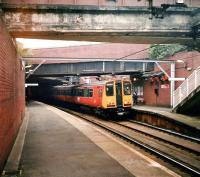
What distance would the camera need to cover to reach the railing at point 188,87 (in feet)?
64.3

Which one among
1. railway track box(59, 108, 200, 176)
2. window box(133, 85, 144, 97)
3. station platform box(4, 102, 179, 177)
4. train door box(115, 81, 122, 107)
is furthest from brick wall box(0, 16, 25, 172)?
window box(133, 85, 144, 97)

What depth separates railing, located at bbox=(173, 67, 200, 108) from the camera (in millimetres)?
19609

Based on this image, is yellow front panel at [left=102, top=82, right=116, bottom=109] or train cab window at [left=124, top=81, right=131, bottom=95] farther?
train cab window at [left=124, top=81, right=131, bottom=95]

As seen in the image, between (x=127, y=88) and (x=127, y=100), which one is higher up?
(x=127, y=88)

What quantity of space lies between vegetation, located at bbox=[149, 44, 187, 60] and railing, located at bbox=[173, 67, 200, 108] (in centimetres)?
729

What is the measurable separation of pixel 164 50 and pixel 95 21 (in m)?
19.7

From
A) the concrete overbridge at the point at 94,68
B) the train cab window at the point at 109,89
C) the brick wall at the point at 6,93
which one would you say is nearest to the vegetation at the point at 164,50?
the concrete overbridge at the point at 94,68

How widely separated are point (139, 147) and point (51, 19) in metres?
6.29

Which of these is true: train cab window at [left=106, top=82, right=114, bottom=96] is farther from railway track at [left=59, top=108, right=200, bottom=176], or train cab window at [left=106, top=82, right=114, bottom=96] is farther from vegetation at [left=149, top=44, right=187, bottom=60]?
vegetation at [left=149, top=44, right=187, bottom=60]

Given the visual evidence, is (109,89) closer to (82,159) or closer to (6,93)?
(82,159)

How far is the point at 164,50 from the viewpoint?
3262 centimetres

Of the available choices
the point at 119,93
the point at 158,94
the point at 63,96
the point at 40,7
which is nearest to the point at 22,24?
the point at 40,7

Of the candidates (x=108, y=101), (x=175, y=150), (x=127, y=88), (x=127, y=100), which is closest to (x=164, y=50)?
(x=127, y=88)

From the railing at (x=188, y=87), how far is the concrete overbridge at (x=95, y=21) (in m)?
5.35
